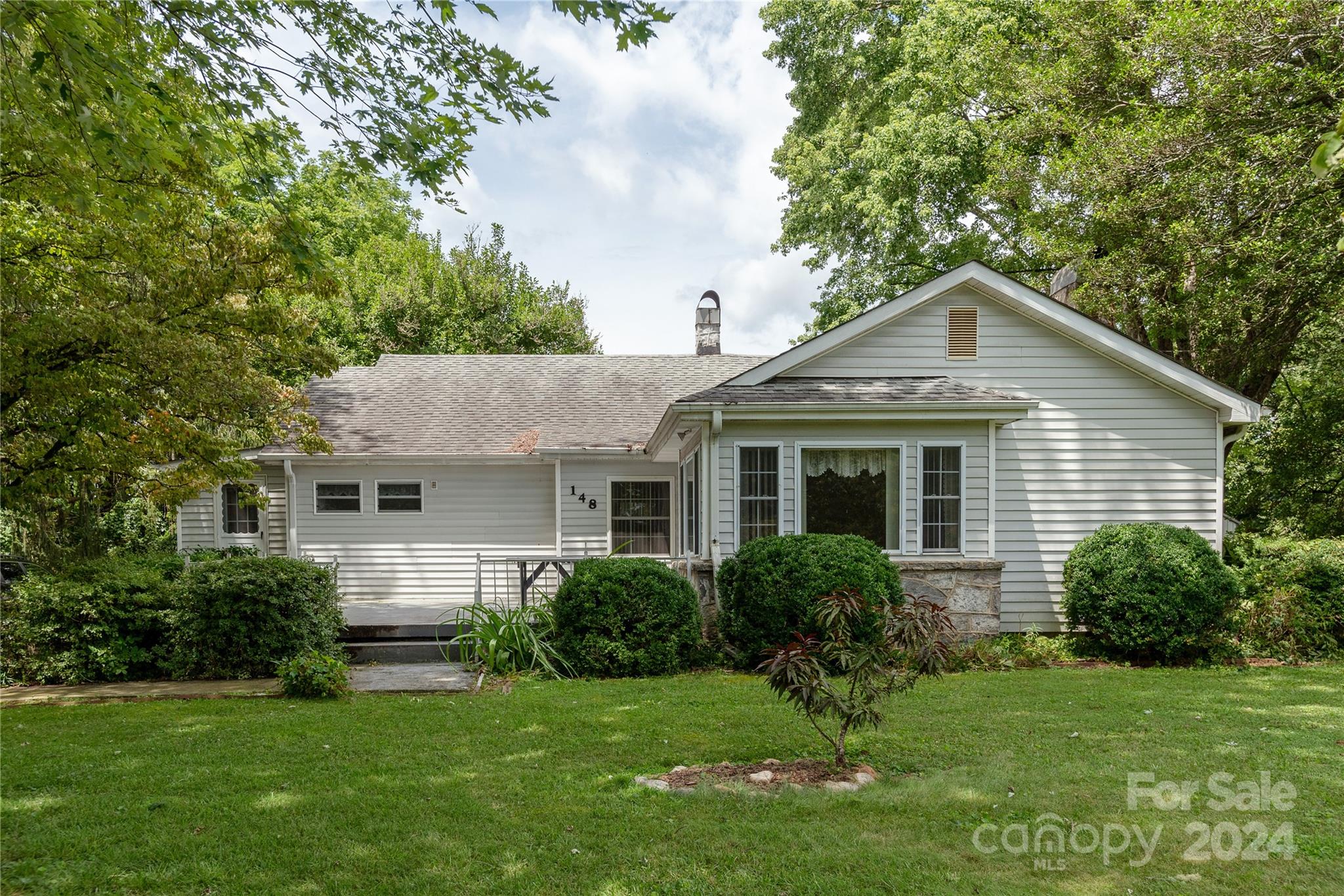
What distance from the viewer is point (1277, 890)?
3.52m

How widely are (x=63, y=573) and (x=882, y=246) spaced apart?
52.8 feet

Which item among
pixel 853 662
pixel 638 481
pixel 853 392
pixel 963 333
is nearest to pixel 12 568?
pixel 638 481

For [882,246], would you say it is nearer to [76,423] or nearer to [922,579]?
[922,579]

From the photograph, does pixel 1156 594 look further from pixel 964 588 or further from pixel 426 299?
pixel 426 299

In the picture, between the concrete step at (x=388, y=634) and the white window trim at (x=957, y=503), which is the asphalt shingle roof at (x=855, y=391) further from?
the concrete step at (x=388, y=634)

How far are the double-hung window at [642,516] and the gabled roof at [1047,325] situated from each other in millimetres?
3889

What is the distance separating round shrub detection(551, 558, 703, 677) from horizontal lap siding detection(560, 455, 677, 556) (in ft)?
15.0

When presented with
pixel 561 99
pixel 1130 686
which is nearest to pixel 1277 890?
pixel 1130 686

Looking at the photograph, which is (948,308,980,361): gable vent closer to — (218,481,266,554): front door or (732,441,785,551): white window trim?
(732,441,785,551): white window trim

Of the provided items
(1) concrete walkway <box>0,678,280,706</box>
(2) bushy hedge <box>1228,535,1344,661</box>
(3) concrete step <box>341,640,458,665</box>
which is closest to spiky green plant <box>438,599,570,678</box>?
(3) concrete step <box>341,640,458,665</box>

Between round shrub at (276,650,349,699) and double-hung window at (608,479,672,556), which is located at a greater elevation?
double-hung window at (608,479,672,556)

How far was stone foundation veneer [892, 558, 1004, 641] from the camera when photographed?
9.64m

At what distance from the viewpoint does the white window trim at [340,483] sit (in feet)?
45.0

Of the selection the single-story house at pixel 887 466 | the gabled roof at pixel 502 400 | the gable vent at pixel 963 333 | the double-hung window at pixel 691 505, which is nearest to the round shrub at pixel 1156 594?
the single-story house at pixel 887 466
